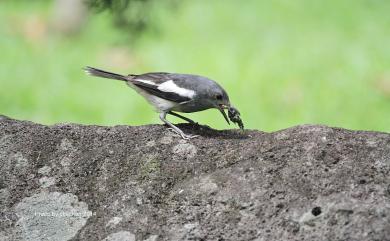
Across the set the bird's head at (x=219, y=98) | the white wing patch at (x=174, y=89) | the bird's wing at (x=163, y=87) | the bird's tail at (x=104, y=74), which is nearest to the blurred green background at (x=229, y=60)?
the bird's tail at (x=104, y=74)

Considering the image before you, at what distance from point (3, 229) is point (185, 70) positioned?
6.74 metres

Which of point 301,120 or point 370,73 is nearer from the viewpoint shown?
point 301,120

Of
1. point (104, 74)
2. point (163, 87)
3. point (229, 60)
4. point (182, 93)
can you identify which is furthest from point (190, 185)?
point (229, 60)

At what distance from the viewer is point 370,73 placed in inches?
382

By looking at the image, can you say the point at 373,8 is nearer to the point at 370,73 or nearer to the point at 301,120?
the point at 370,73

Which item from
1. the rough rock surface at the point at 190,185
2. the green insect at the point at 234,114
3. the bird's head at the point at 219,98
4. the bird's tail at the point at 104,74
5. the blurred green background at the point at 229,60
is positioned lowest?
the rough rock surface at the point at 190,185

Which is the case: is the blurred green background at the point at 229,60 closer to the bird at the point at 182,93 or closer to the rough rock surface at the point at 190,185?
the bird at the point at 182,93

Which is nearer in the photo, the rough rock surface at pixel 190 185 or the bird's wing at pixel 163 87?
the rough rock surface at pixel 190 185

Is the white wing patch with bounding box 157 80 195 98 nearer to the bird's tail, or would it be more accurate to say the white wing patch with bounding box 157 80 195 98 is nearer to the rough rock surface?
the bird's tail

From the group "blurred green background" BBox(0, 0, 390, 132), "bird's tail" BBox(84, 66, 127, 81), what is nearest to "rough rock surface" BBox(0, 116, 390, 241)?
"bird's tail" BBox(84, 66, 127, 81)

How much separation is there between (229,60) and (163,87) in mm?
5951

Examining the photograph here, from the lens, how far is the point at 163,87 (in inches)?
173

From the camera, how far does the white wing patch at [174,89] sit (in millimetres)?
4289

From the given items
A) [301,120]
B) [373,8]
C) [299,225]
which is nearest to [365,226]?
[299,225]
